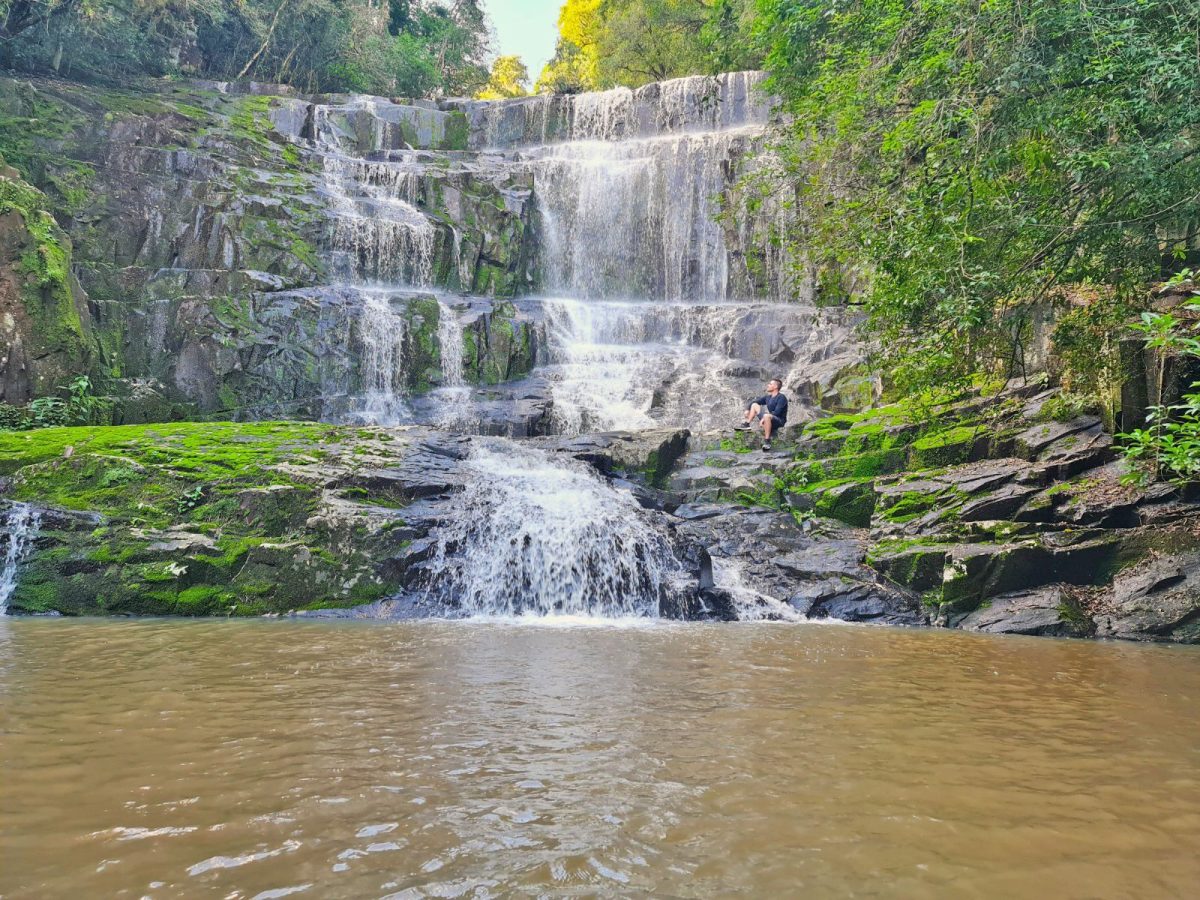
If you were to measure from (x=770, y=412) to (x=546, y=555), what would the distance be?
6.20 metres

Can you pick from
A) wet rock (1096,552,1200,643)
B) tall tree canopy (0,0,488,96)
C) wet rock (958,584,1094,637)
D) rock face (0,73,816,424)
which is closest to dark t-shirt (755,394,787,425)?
rock face (0,73,816,424)

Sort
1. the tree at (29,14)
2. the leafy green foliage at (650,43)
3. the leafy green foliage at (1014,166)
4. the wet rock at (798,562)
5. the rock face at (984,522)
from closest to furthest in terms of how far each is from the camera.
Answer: the leafy green foliage at (1014,166) < the rock face at (984,522) < the wet rock at (798,562) < the tree at (29,14) < the leafy green foliage at (650,43)

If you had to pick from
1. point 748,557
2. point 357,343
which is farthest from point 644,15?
point 748,557

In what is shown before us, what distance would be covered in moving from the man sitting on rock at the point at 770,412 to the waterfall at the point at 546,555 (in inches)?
159

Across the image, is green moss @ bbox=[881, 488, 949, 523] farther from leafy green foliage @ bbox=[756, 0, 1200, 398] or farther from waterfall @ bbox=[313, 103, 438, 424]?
waterfall @ bbox=[313, 103, 438, 424]

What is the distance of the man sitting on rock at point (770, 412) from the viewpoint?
15.6m

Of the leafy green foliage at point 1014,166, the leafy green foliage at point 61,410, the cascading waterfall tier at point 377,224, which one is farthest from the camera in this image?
the cascading waterfall tier at point 377,224

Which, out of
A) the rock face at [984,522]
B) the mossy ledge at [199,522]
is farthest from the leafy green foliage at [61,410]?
the rock face at [984,522]

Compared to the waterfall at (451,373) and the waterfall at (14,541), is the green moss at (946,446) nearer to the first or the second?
the waterfall at (451,373)

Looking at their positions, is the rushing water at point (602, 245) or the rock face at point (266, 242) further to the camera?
the rushing water at point (602, 245)

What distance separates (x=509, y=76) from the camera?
1975 inches

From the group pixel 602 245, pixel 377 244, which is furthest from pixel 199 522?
pixel 602 245

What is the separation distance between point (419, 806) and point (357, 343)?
17.8 m

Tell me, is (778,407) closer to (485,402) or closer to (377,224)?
(485,402)
